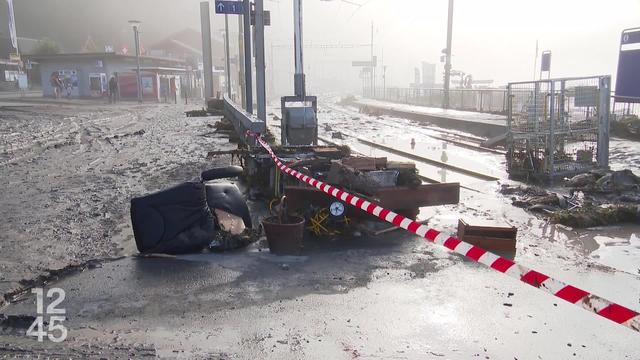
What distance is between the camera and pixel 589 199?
9.36 m

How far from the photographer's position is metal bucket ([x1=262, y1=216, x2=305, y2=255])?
20.8 ft

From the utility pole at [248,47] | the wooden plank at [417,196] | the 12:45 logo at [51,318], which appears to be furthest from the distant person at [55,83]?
the 12:45 logo at [51,318]

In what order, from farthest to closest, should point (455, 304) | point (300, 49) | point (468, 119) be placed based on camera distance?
point (468, 119), point (300, 49), point (455, 304)

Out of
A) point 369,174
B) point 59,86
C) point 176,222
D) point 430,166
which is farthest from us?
point 59,86

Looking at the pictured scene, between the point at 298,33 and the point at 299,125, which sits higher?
the point at 298,33

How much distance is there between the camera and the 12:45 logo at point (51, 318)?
4273 mm

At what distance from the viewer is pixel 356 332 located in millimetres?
4375

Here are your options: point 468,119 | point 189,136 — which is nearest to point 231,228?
point 189,136

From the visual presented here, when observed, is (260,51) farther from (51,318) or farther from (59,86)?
(59,86)

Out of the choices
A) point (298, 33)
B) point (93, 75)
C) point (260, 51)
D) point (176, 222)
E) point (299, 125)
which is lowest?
point (176, 222)

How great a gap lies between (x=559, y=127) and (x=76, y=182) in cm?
1005

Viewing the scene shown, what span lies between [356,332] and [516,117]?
29.7 feet

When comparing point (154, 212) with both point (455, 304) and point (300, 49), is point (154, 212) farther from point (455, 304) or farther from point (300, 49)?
point (300, 49)

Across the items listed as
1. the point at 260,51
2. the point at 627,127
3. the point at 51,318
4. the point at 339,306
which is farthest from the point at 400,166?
the point at 627,127
